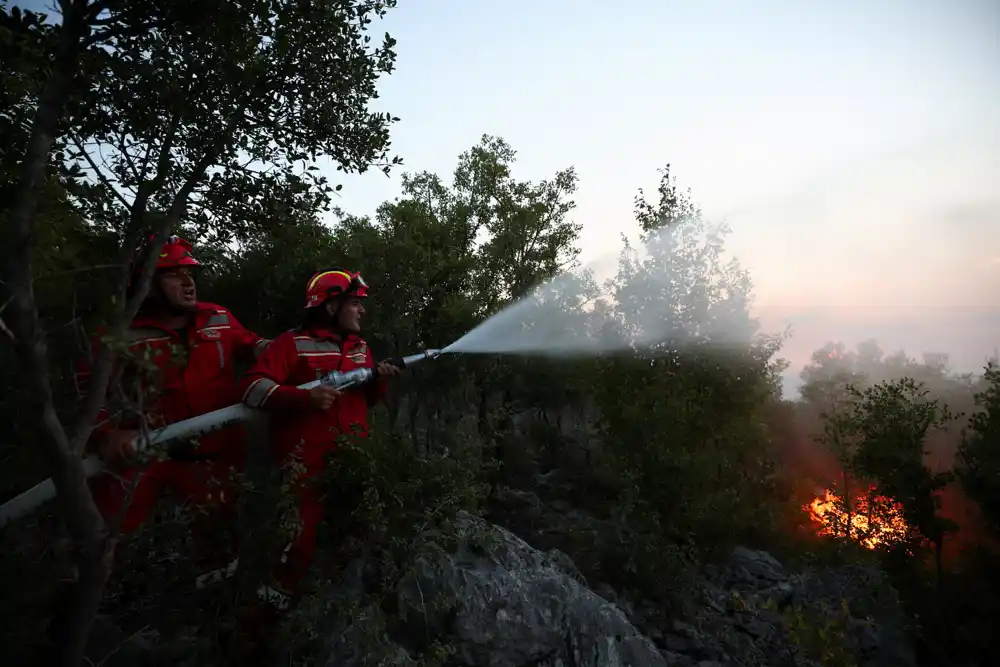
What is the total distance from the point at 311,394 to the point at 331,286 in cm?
137

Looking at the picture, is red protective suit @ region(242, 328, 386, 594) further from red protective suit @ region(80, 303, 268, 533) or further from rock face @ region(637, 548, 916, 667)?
rock face @ region(637, 548, 916, 667)

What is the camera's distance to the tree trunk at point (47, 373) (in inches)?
94.8

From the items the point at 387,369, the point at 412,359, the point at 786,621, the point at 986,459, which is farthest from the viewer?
the point at 986,459

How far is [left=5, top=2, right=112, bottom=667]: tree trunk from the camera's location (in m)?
2.41

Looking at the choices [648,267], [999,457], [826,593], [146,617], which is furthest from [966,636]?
[146,617]

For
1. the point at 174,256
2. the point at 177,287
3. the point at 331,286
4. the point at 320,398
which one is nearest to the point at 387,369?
the point at 320,398

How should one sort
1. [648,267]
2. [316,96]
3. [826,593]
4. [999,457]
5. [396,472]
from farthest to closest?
[999,457] < [826,593] < [648,267] < [396,472] < [316,96]

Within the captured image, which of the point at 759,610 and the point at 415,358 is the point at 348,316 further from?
the point at 759,610

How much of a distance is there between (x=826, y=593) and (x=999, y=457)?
935cm

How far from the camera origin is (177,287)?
475 centimetres

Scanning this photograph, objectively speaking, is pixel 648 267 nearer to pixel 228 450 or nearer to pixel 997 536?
pixel 228 450

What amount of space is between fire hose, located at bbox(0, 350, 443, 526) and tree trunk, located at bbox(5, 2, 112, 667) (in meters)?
0.32

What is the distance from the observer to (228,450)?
494cm

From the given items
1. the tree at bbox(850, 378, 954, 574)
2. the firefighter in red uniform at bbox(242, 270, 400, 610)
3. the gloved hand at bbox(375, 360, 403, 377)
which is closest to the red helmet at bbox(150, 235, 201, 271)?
the firefighter in red uniform at bbox(242, 270, 400, 610)
